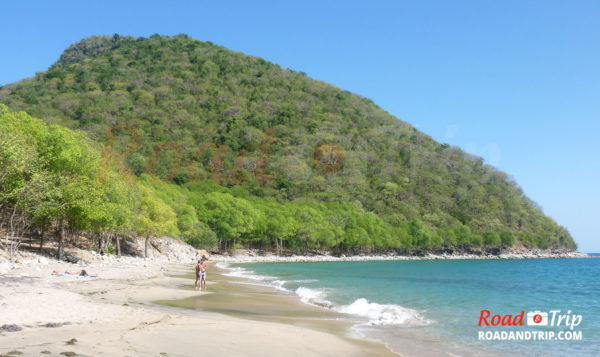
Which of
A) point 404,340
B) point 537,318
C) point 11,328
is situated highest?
point 11,328

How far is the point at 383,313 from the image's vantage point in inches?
753

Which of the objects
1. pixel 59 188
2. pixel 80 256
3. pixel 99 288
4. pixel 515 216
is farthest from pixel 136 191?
pixel 515 216

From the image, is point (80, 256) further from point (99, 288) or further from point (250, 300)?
point (250, 300)

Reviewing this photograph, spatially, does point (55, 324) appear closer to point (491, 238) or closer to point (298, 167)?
point (298, 167)

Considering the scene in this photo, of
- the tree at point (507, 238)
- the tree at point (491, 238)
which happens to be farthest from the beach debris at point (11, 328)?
the tree at point (507, 238)

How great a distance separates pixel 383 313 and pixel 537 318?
8.12m

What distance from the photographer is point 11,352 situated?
7.74 meters

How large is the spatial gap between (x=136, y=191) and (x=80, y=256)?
1711 centimetres

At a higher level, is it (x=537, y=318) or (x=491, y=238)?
(x=491, y=238)

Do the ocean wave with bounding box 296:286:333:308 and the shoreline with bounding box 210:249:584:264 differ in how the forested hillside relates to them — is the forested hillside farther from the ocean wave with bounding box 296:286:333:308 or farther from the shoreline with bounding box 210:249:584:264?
the ocean wave with bounding box 296:286:333:308

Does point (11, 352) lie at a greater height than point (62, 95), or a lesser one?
lesser

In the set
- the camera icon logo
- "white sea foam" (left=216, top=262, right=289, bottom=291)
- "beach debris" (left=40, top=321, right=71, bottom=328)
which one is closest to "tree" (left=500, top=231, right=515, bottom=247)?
"white sea foam" (left=216, top=262, right=289, bottom=291)

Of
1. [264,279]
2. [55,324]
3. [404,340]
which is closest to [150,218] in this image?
[264,279]

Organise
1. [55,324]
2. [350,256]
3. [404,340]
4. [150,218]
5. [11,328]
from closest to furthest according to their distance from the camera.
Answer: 1. [11,328]
2. [55,324]
3. [404,340]
4. [150,218]
5. [350,256]
